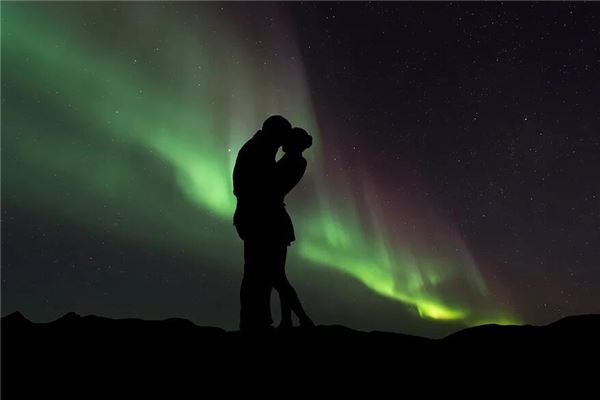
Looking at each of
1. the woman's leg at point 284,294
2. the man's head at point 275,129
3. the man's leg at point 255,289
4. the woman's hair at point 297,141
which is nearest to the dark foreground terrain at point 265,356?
the man's leg at point 255,289

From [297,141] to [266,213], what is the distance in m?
1.19

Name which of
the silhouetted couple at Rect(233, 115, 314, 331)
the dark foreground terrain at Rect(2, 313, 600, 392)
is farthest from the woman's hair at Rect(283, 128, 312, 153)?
the dark foreground terrain at Rect(2, 313, 600, 392)

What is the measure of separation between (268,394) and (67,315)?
3852 millimetres

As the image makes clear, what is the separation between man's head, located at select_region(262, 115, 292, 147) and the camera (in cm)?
675

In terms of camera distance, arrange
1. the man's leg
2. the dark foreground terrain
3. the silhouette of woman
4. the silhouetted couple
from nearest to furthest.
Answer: the dark foreground terrain, the man's leg, the silhouetted couple, the silhouette of woman

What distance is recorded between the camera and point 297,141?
6891mm

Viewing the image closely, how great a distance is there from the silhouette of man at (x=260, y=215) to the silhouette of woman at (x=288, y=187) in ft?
0.21

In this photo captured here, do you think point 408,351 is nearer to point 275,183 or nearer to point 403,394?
point 403,394

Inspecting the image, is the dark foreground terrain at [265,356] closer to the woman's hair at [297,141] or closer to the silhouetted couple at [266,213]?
the silhouetted couple at [266,213]

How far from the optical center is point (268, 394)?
180 inches

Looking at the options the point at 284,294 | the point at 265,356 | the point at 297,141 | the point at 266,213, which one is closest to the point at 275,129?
the point at 297,141

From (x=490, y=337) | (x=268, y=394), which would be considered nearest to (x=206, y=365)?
(x=268, y=394)

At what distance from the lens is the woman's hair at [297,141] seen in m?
6.87

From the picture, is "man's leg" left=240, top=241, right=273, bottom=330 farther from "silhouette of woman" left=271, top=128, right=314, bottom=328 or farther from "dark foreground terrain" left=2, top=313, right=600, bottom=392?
"dark foreground terrain" left=2, top=313, right=600, bottom=392
